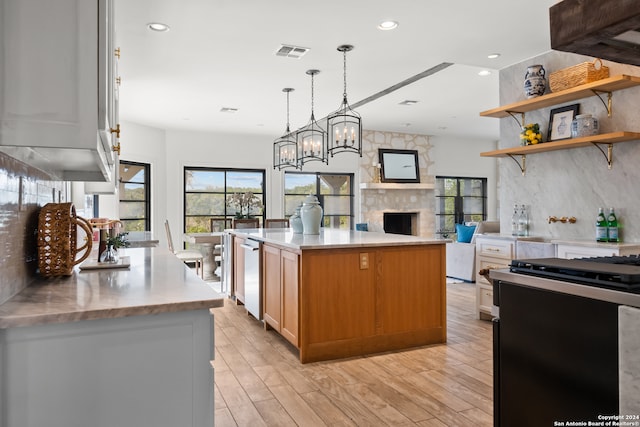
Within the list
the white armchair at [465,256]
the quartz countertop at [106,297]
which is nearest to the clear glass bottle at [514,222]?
the white armchair at [465,256]

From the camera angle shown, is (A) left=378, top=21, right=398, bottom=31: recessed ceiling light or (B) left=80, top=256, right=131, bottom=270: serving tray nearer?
(B) left=80, top=256, right=131, bottom=270: serving tray

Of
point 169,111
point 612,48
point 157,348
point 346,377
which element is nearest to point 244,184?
point 169,111

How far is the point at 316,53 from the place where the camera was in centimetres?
439

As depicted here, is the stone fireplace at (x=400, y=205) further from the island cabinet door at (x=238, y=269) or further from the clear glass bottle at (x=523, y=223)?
the clear glass bottle at (x=523, y=223)

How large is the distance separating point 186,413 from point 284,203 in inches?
307

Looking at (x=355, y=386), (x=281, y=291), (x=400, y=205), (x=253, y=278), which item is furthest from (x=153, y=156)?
(x=355, y=386)

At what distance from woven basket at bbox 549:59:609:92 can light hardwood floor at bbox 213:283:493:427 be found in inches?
90.3

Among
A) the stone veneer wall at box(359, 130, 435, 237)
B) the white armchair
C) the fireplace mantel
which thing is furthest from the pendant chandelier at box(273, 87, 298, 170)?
the stone veneer wall at box(359, 130, 435, 237)

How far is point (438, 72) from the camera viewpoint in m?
5.12

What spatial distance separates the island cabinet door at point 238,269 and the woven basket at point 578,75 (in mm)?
3469

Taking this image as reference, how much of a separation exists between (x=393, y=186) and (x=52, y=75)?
8.23 metres

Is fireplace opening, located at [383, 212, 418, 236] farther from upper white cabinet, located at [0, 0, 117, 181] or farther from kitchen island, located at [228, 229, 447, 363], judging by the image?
upper white cabinet, located at [0, 0, 117, 181]

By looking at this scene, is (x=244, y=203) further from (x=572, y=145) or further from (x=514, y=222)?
(x=572, y=145)

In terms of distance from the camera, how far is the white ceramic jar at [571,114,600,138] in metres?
3.69
